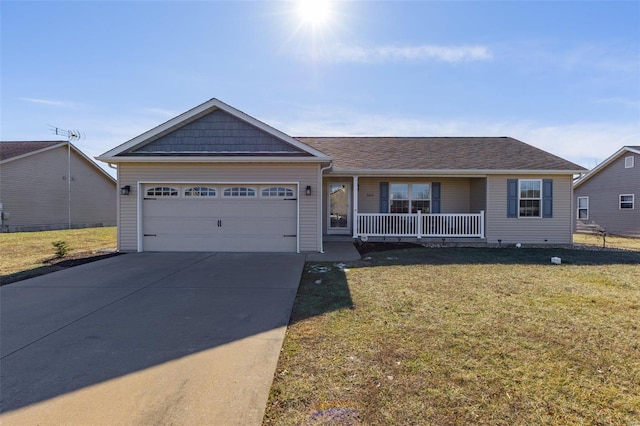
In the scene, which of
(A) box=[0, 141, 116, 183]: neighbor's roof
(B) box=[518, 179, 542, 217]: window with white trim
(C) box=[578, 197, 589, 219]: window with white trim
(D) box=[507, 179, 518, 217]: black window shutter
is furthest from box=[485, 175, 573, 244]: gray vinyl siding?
(A) box=[0, 141, 116, 183]: neighbor's roof

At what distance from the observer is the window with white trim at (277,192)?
33.8ft

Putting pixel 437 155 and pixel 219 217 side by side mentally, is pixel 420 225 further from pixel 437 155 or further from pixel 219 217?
pixel 219 217

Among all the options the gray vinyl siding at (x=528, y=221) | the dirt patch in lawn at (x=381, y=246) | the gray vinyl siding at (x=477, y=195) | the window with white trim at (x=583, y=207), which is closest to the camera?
the dirt patch in lawn at (x=381, y=246)

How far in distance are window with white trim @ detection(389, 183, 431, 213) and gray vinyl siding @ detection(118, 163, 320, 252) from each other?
4.51 metres

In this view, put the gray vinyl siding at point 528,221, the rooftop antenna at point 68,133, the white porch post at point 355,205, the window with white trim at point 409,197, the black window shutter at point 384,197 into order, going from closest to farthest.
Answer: the white porch post at point 355,205, the gray vinyl siding at point 528,221, the black window shutter at point 384,197, the window with white trim at point 409,197, the rooftop antenna at point 68,133

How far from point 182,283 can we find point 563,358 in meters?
5.99

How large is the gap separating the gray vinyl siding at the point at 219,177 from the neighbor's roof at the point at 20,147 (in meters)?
14.9

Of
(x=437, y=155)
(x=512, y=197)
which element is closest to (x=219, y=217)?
(x=437, y=155)

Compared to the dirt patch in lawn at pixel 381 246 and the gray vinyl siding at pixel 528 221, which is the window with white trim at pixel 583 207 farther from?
the dirt patch in lawn at pixel 381 246

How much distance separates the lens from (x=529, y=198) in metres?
12.3

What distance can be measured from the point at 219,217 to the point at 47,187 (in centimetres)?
1772

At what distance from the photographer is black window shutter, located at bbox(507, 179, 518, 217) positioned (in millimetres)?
12234

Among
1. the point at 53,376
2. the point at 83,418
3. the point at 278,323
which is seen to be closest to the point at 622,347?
the point at 278,323

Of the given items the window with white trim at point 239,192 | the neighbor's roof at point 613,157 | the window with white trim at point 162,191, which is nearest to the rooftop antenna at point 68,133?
the window with white trim at point 162,191
